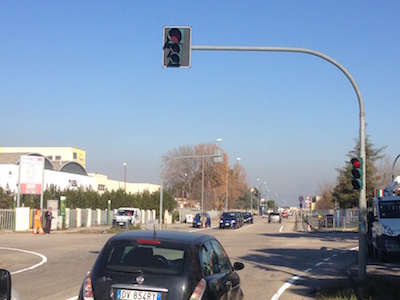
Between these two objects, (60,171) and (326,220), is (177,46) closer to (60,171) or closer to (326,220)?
(326,220)

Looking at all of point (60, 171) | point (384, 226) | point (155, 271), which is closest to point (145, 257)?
point (155, 271)

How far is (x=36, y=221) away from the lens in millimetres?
38031

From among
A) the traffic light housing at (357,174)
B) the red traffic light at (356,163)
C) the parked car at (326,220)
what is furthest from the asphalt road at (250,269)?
the parked car at (326,220)

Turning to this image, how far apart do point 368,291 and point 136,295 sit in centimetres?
648

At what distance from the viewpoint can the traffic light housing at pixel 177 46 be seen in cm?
1283

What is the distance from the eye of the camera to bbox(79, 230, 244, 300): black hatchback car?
6.41 metres

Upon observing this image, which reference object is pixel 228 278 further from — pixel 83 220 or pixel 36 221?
pixel 83 220

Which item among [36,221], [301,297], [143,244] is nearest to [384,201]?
[301,297]

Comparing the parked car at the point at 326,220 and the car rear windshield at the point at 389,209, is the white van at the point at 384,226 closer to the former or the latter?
the car rear windshield at the point at 389,209

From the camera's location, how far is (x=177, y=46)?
12.8 meters

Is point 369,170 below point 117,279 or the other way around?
the other way around

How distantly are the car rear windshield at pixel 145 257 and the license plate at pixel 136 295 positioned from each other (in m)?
0.26

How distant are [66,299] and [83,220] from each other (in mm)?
43050

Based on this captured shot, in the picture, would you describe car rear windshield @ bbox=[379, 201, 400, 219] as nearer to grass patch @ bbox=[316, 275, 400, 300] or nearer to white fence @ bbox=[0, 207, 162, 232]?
grass patch @ bbox=[316, 275, 400, 300]
